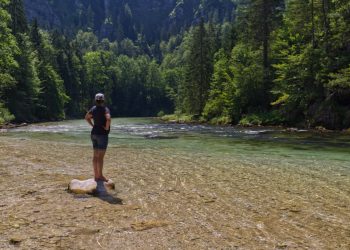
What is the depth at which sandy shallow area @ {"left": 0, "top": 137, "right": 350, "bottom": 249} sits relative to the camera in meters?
7.13

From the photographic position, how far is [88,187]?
1047 centimetres

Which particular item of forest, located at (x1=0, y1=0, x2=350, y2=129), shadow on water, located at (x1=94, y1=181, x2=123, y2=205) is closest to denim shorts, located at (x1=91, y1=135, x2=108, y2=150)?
shadow on water, located at (x1=94, y1=181, x2=123, y2=205)

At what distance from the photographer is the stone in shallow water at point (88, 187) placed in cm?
1038

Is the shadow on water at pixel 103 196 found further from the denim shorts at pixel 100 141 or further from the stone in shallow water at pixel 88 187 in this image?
the denim shorts at pixel 100 141

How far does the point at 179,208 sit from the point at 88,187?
274cm

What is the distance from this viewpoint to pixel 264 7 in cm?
5256

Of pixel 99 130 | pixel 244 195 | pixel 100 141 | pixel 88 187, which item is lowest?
pixel 244 195

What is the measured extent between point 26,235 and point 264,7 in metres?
50.9

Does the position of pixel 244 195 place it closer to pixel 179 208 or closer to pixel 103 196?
A: pixel 179 208

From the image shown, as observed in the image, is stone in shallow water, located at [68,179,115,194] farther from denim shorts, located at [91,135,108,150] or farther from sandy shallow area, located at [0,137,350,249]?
denim shorts, located at [91,135,108,150]

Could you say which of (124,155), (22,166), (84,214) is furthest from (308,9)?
(84,214)

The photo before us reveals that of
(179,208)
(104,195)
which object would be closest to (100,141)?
(104,195)

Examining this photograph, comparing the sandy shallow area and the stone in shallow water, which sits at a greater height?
the stone in shallow water

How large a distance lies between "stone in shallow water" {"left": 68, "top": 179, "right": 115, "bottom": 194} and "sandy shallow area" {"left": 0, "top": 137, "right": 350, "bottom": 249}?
0.80ft
